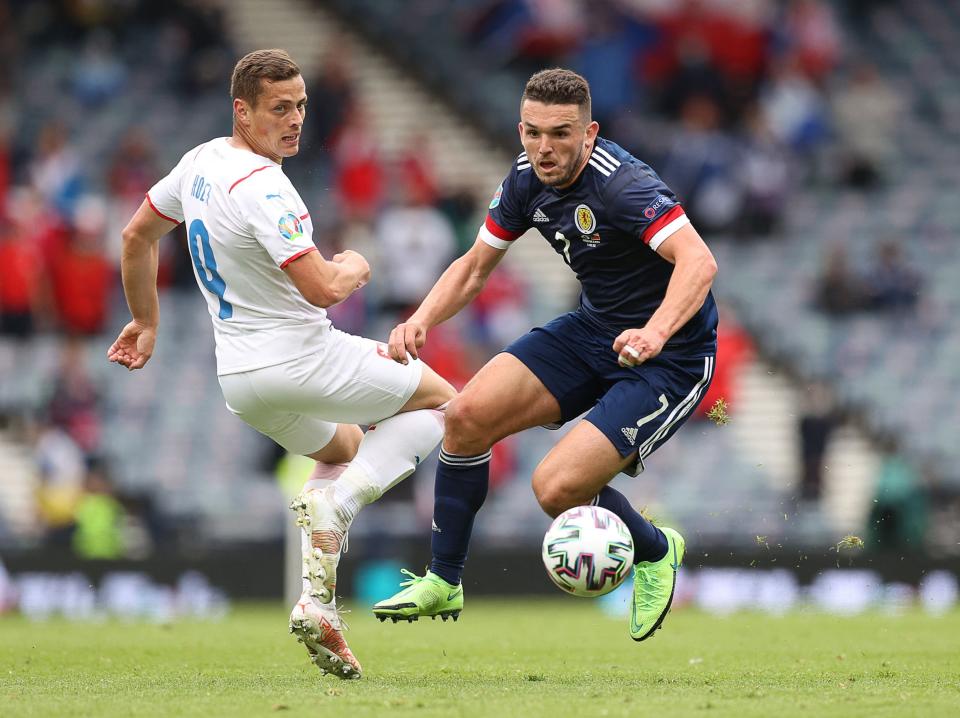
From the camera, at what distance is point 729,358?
16.9 metres

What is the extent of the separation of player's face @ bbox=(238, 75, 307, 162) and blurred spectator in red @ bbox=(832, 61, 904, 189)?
1386cm

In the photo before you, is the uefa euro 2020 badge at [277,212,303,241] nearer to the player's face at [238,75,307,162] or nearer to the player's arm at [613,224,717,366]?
the player's face at [238,75,307,162]

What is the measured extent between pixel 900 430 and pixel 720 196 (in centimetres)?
348

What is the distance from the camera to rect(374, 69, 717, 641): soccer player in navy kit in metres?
7.52

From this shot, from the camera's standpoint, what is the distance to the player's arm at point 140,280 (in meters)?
7.80

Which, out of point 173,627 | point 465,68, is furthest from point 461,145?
point 173,627

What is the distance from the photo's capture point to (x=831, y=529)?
16.0 meters

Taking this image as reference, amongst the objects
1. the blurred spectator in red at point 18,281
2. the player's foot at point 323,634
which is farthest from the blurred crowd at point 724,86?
the player's foot at point 323,634

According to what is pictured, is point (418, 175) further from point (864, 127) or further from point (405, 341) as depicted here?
point (405, 341)

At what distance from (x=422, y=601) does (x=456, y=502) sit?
0.55m

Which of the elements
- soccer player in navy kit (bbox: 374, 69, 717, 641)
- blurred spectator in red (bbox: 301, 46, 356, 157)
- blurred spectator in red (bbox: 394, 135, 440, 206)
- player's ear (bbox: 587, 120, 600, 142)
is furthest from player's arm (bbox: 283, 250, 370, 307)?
blurred spectator in red (bbox: 301, 46, 356, 157)

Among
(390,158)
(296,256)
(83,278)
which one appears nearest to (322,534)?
(296,256)

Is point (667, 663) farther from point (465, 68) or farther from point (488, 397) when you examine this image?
point (465, 68)

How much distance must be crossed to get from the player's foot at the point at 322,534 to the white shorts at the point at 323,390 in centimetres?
38
